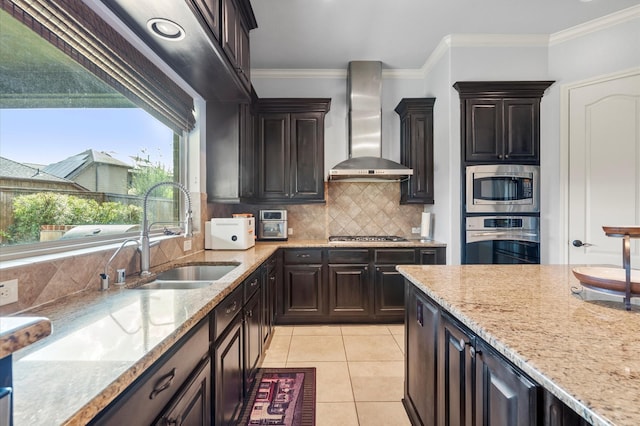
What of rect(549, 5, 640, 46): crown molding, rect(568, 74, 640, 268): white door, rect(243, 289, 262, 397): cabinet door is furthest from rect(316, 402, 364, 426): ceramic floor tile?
rect(549, 5, 640, 46): crown molding

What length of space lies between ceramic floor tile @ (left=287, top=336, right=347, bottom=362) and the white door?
2.40 m

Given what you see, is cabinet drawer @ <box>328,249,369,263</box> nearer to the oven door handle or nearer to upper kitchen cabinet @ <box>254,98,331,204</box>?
upper kitchen cabinet @ <box>254,98,331,204</box>

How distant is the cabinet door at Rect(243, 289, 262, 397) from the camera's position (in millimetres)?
1890

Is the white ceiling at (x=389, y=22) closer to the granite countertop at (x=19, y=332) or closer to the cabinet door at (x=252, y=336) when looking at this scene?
the cabinet door at (x=252, y=336)

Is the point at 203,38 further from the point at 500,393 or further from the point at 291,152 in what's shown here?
the point at 500,393

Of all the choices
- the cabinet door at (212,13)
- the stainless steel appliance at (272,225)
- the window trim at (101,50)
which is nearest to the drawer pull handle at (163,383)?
the window trim at (101,50)

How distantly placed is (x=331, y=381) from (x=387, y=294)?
1.27 metres

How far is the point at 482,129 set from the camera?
295 cm

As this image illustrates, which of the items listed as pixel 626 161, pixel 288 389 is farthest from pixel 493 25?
pixel 288 389

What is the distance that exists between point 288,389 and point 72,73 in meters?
2.32

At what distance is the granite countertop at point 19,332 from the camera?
1.14ft

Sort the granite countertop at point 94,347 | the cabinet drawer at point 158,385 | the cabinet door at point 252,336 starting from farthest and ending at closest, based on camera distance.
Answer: the cabinet door at point 252,336 < the cabinet drawer at point 158,385 < the granite countertop at point 94,347

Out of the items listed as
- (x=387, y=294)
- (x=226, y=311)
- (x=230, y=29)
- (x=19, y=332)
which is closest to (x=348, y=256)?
(x=387, y=294)

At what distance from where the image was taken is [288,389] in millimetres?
2082
